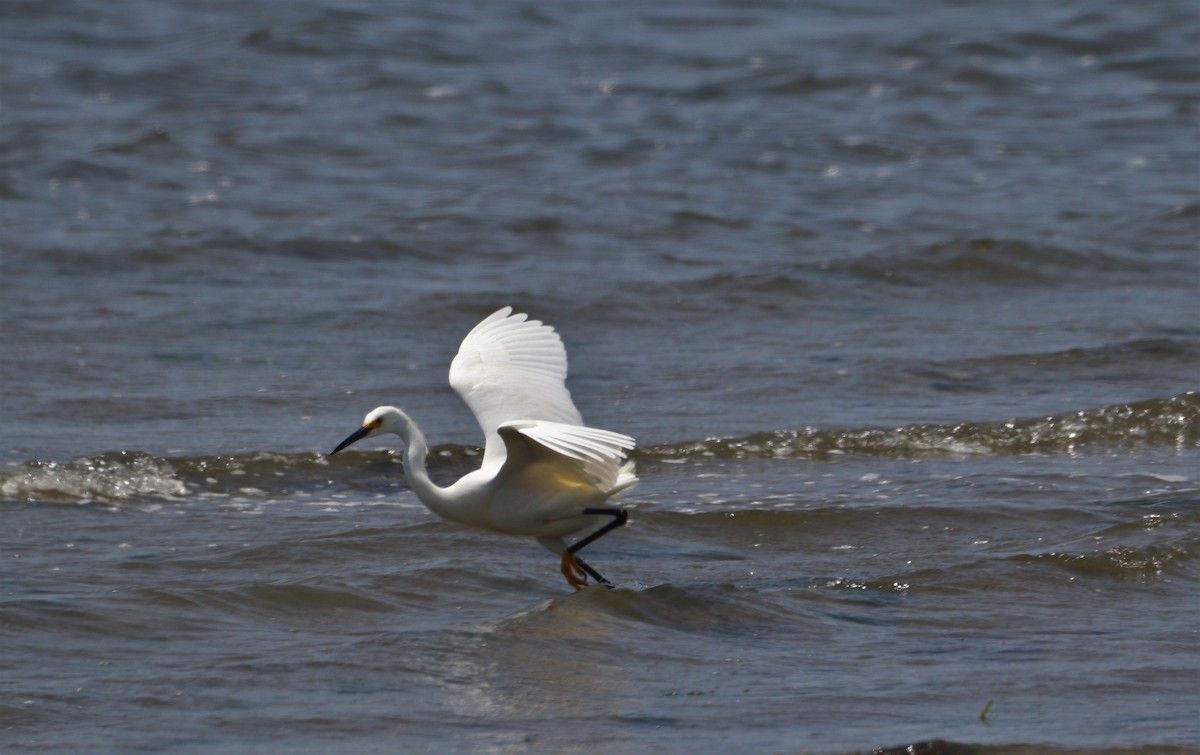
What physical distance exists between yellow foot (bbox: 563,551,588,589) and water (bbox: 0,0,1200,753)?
0.48 ft

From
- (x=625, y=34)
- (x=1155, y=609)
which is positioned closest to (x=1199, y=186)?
(x=625, y=34)

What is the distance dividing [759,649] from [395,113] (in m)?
11.7

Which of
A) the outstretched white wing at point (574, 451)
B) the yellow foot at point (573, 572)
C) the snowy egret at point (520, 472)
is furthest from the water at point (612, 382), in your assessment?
the outstretched white wing at point (574, 451)

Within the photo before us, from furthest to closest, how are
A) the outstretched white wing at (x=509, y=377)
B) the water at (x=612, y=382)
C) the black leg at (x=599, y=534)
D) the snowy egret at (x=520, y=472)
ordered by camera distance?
the outstretched white wing at (x=509, y=377)
the black leg at (x=599, y=534)
the snowy egret at (x=520, y=472)
the water at (x=612, y=382)

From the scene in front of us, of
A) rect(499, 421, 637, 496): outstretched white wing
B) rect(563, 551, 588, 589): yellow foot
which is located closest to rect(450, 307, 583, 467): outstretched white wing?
rect(499, 421, 637, 496): outstretched white wing

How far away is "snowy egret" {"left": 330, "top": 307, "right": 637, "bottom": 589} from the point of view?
19.5ft

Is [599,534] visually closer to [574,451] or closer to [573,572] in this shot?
[573,572]

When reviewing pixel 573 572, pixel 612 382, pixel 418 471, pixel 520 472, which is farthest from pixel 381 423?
pixel 612 382

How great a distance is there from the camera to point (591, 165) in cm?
1446

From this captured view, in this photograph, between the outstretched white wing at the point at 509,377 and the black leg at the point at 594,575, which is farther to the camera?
the outstretched white wing at the point at 509,377

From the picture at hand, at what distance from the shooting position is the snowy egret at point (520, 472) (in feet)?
19.5

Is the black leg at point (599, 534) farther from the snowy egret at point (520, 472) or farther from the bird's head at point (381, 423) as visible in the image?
the bird's head at point (381, 423)

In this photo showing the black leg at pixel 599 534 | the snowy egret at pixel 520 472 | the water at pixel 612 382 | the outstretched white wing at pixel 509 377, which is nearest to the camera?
the water at pixel 612 382

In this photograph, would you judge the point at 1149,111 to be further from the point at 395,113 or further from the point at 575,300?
the point at 575,300
